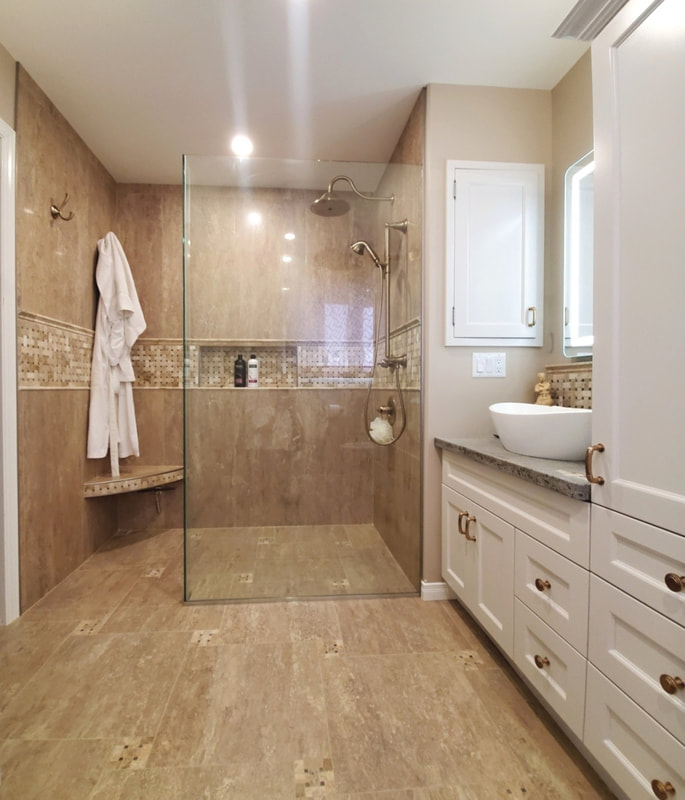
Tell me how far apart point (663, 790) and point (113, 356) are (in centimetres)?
307

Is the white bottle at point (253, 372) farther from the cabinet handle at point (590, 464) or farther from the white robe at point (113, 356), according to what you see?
the cabinet handle at point (590, 464)

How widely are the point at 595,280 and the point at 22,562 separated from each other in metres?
2.54

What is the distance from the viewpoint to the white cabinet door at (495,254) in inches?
81.3

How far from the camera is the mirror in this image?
189 cm

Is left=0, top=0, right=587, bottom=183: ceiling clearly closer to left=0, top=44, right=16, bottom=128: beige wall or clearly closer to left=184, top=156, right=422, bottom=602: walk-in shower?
left=0, top=44, right=16, bottom=128: beige wall

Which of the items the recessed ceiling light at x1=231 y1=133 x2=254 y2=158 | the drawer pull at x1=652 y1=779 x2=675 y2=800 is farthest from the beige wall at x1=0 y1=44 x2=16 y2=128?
the drawer pull at x1=652 y1=779 x2=675 y2=800

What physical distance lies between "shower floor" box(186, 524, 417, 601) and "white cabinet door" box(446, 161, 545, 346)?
1.34m

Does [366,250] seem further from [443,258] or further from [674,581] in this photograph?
[674,581]

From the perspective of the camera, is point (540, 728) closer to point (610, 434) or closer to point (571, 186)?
point (610, 434)

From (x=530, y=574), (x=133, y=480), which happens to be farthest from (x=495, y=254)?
(x=133, y=480)

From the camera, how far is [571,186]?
198 cm

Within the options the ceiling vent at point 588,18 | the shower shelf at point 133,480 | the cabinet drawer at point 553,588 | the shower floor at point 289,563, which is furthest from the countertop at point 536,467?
the shower shelf at point 133,480


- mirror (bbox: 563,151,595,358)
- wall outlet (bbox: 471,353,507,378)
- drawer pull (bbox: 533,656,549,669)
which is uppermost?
mirror (bbox: 563,151,595,358)

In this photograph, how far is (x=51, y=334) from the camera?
2238 millimetres
